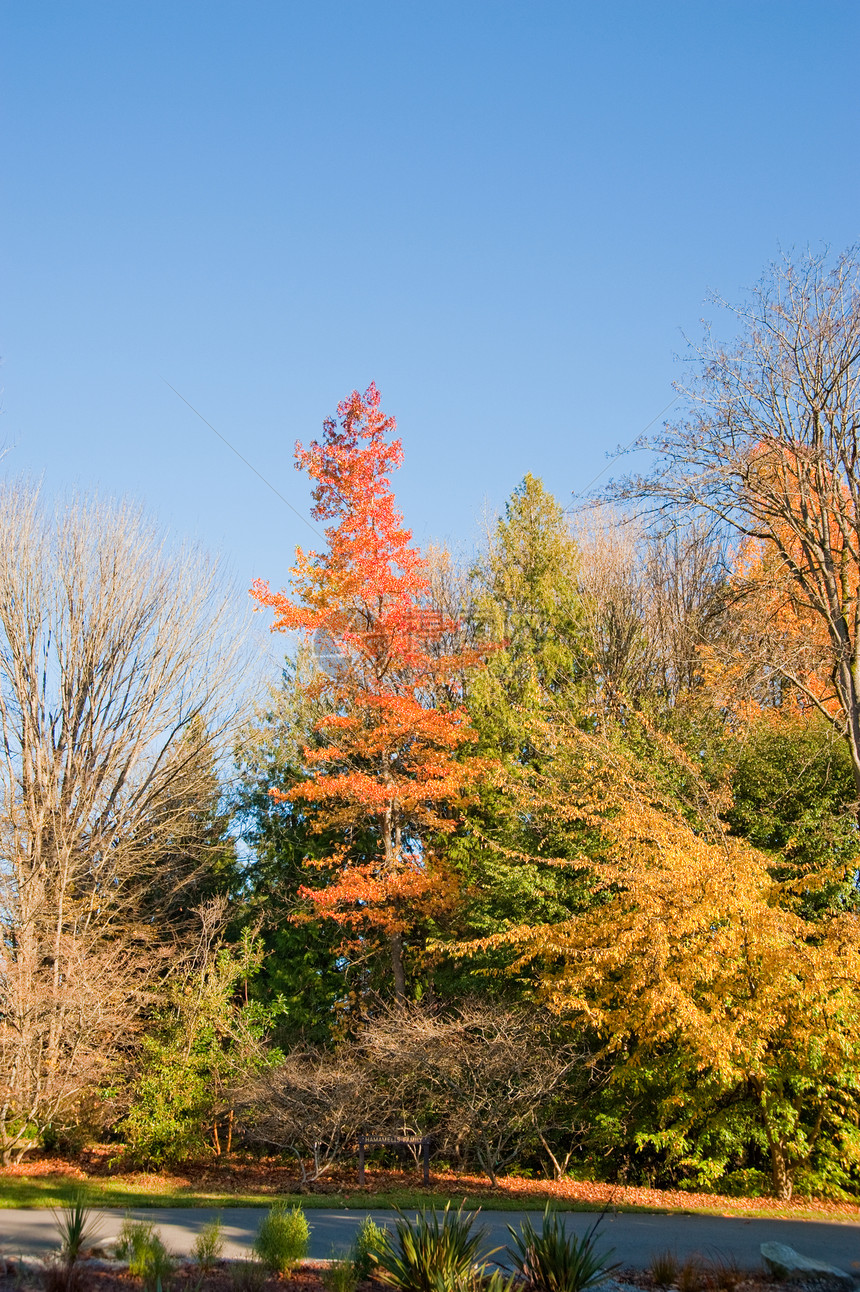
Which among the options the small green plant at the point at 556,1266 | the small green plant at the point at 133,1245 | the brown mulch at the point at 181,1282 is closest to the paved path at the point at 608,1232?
the small green plant at the point at 133,1245

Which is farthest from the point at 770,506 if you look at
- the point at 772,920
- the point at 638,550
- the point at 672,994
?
the point at 638,550

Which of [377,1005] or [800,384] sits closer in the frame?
[800,384]

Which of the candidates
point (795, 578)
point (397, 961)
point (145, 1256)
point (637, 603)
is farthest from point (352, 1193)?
point (637, 603)

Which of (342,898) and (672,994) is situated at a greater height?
(342,898)

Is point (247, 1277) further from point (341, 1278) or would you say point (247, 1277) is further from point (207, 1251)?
point (207, 1251)

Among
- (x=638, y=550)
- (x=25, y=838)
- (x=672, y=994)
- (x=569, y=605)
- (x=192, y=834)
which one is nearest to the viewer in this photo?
(x=672, y=994)

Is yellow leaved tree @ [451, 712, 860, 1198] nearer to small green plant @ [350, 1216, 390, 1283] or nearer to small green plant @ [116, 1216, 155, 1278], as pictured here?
small green plant @ [350, 1216, 390, 1283]

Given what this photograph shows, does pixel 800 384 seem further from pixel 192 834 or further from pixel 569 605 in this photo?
pixel 192 834

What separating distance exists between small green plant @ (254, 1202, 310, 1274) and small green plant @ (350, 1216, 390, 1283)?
0.38 meters

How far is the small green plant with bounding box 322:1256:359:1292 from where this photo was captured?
17.3 feet

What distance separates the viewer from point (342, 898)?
54.7 ft

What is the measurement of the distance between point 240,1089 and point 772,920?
860cm

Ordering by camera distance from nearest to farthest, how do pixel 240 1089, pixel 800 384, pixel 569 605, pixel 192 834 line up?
pixel 800 384, pixel 240 1089, pixel 192 834, pixel 569 605

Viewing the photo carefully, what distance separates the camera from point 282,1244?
598 centimetres
